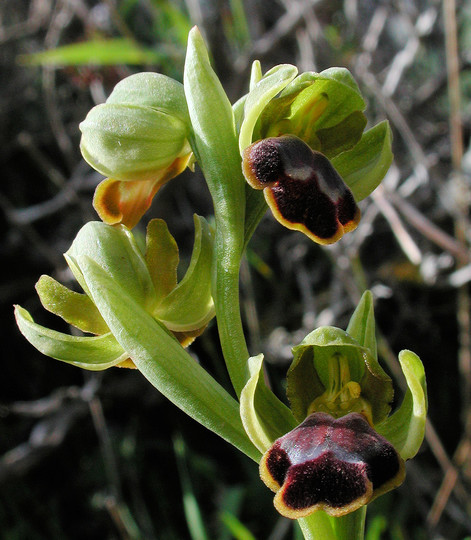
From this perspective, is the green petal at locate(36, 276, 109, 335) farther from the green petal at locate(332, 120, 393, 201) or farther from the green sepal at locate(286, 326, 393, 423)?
the green petal at locate(332, 120, 393, 201)

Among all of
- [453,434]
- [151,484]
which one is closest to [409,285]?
[453,434]

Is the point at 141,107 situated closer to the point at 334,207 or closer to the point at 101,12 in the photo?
the point at 334,207

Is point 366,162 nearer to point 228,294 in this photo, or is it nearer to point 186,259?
point 228,294

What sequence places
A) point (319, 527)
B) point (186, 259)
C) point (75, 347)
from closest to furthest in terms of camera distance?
point (319, 527), point (75, 347), point (186, 259)

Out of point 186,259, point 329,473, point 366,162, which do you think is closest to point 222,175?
point 366,162

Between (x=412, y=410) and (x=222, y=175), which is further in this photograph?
(x=222, y=175)
